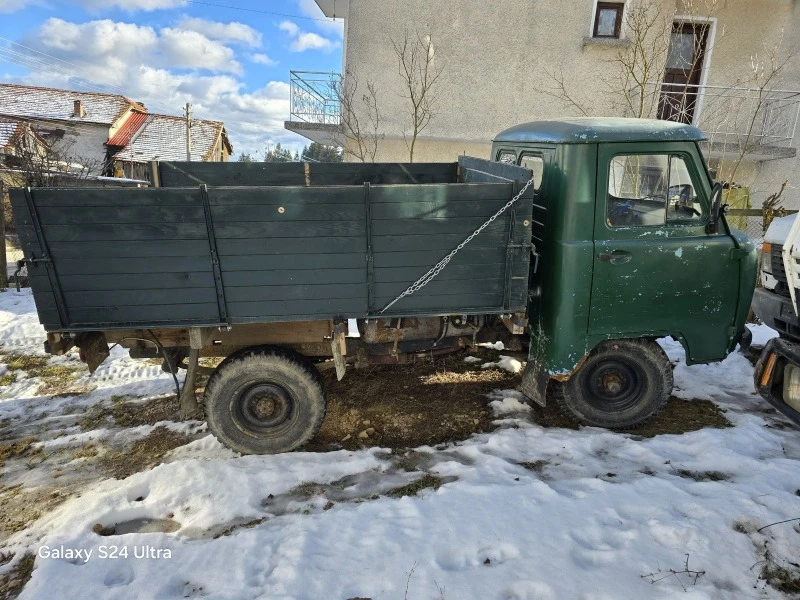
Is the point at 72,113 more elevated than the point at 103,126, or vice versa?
the point at 72,113

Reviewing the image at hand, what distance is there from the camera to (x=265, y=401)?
3.59m

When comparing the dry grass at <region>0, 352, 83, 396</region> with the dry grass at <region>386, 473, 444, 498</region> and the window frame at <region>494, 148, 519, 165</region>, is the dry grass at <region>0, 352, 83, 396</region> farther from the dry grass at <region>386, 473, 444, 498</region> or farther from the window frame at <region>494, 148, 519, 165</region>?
the window frame at <region>494, 148, 519, 165</region>

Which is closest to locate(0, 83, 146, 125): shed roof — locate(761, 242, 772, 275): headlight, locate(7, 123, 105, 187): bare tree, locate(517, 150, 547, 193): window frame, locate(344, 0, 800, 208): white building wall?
locate(7, 123, 105, 187): bare tree

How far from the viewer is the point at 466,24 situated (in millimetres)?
8836

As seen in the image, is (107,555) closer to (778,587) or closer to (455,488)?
(455,488)

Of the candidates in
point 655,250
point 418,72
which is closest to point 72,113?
point 418,72

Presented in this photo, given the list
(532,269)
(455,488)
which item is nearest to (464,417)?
(455,488)

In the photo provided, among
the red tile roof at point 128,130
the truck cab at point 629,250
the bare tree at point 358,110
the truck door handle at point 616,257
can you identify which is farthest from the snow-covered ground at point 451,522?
the red tile roof at point 128,130

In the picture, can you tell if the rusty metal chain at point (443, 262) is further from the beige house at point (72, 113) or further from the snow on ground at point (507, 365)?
the beige house at point (72, 113)

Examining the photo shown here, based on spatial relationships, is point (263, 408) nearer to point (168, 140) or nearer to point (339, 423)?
point (339, 423)

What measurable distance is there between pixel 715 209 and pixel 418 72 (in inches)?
264

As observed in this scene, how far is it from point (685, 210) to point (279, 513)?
3496 mm

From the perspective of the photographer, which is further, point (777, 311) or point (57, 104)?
point (57, 104)

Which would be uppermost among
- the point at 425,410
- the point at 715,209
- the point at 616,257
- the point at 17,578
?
the point at 715,209
